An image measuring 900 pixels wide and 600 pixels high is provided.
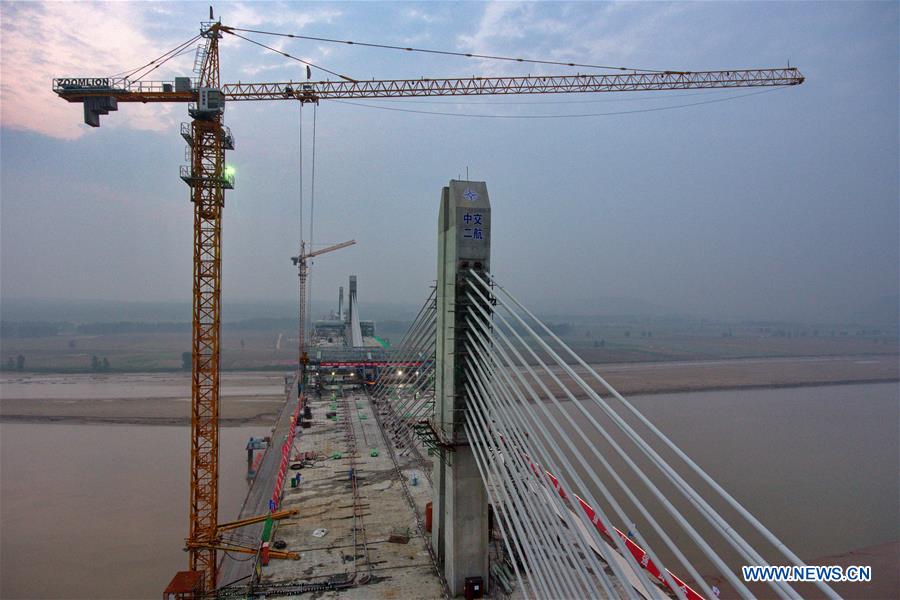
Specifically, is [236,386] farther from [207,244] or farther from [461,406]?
[461,406]

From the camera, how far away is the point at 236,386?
6800 cm

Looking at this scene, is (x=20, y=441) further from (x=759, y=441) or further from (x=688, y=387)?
(x=688, y=387)

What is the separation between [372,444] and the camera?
2994 cm

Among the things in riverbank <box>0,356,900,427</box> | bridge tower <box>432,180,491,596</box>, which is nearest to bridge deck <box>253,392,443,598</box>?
bridge tower <box>432,180,491,596</box>

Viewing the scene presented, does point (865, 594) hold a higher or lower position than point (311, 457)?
lower

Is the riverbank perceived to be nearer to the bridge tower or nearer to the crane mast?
the crane mast

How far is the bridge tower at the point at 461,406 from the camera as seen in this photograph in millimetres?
14945

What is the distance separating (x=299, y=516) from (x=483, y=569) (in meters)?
8.23

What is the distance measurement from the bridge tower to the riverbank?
35936mm

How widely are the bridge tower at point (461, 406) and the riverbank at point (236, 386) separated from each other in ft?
118

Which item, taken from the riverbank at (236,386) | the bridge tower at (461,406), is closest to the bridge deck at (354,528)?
the bridge tower at (461,406)

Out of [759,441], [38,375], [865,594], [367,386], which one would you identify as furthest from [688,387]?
[38,375]

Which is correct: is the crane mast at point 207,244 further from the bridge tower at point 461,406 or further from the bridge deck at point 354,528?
the bridge tower at point 461,406

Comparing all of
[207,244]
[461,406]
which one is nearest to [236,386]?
[207,244]
